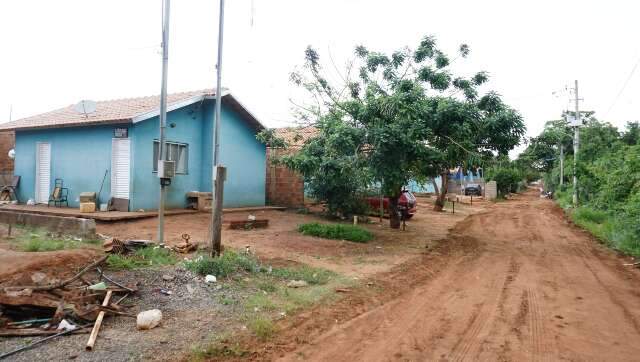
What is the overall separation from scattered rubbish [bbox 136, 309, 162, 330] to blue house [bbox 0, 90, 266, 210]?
30.2 ft

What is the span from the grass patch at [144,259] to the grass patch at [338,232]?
4699 mm

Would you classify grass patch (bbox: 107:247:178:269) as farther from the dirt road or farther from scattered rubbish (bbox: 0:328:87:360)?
the dirt road

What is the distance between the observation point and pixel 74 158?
46.5ft

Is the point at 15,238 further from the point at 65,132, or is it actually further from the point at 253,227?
the point at 65,132

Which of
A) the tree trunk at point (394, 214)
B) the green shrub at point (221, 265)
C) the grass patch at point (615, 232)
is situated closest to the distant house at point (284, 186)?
the tree trunk at point (394, 214)

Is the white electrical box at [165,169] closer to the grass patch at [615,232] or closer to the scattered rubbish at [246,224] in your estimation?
the scattered rubbish at [246,224]

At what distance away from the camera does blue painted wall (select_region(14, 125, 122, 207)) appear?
13.5 m

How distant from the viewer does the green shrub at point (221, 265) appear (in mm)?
6594

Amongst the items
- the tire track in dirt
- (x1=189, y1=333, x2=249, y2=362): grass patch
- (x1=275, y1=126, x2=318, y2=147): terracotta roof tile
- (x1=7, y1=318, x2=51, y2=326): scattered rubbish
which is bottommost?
(x1=189, y1=333, x2=249, y2=362): grass patch

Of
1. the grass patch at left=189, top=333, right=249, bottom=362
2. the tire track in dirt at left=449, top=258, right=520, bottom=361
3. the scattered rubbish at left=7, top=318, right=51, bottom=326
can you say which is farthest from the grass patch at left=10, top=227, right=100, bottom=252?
the tire track in dirt at left=449, top=258, right=520, bottom=361

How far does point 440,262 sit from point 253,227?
5.51 m

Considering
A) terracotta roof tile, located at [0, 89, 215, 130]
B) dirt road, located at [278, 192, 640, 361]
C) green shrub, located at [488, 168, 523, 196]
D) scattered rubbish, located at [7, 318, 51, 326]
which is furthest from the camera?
green shrub, located at [488, 168, 523, 196]

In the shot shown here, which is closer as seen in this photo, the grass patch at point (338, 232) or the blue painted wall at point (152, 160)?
the grass patch at point (338, 232)

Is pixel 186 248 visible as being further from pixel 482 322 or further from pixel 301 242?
pixel 482 322
